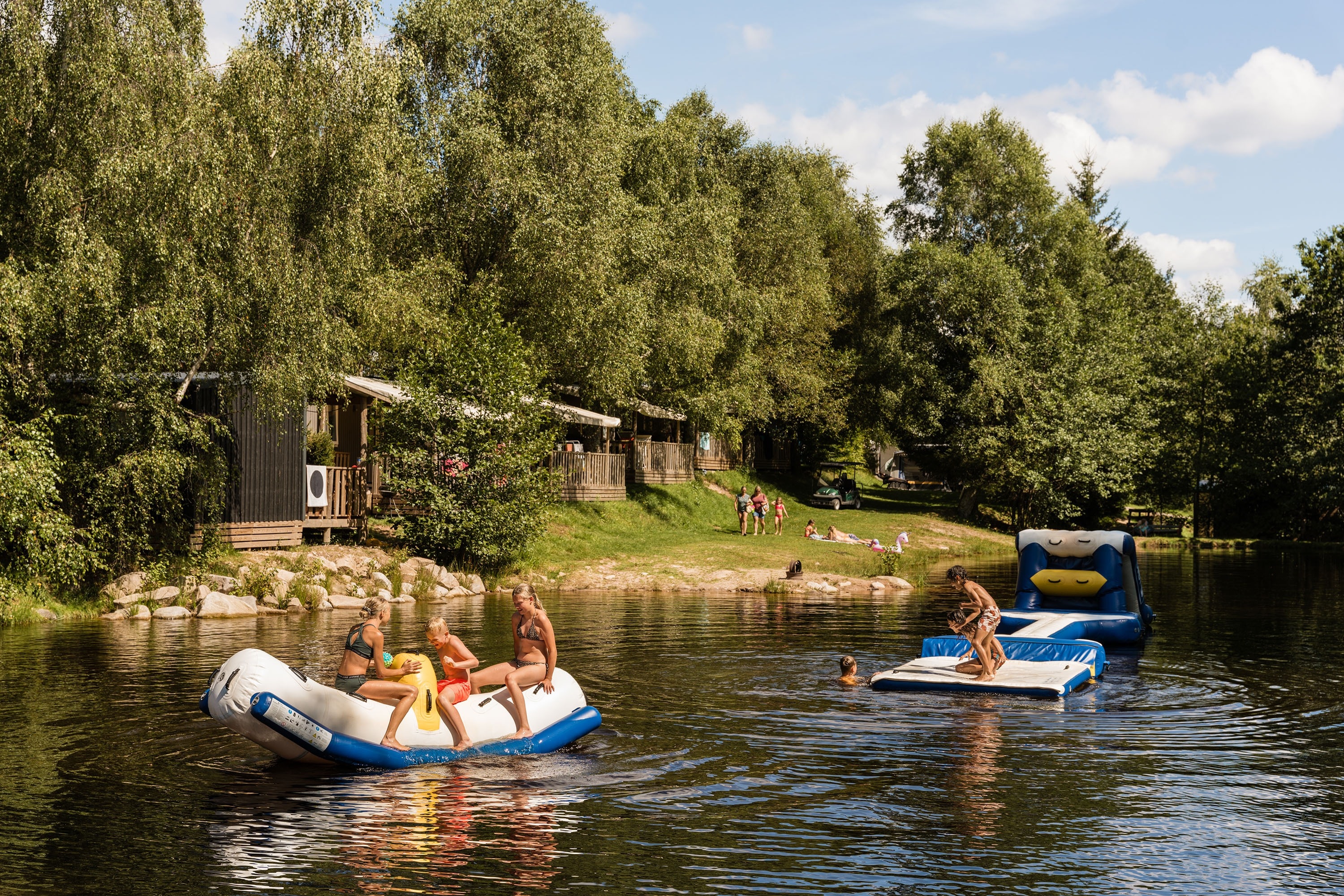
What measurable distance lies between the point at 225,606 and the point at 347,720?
46.7ft

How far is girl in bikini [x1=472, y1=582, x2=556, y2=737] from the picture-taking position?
13102 millimetres

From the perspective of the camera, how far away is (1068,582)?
974 inches

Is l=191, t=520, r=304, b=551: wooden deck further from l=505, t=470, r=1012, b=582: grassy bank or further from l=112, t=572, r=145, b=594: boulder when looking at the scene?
l=505, t=470, r=1012, b=582: grassy bank

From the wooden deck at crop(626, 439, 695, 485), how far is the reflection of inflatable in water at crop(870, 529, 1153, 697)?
25873mm

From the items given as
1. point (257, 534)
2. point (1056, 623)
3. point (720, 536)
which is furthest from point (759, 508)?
point (1056, 623)

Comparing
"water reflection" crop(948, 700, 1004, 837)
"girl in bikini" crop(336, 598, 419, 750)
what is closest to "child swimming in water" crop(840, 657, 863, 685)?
"water reflection" crop(948, 700, 1004, 837)

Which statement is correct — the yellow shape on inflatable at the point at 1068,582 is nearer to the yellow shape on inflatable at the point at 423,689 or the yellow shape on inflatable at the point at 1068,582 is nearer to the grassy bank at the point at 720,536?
the grassy bank at the point at 720,536

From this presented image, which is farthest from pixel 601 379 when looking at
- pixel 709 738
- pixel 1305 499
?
pixel 1305 499

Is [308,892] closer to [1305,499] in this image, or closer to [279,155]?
[279,155]

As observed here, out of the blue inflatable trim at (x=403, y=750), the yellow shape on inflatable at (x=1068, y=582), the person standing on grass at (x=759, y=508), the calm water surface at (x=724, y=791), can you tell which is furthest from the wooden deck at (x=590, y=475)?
the blue inflatable trim at (x=403, y=750)

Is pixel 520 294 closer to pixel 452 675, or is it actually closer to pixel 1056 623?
pixel 1056 623

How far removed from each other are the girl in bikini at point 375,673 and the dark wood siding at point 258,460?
1530 centimetres

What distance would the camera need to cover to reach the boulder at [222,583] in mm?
25828

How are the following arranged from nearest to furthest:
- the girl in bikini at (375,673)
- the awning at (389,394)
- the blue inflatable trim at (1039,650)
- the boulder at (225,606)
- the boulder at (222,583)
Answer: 1. the girl in bikini at (375,673)
2. the blue inflatable trim at (1039,650)
3. the boulder at (225,606)
4. the boulder at (222,583)
5. the awning at (389,394)
